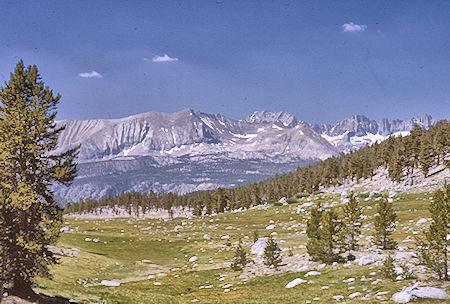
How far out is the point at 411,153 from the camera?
115 m

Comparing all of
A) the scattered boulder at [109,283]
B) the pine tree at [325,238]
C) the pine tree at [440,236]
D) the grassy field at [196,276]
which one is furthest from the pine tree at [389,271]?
the scattered boulder at [109,283]

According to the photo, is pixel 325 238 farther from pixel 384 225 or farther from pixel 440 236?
pixel 440 236

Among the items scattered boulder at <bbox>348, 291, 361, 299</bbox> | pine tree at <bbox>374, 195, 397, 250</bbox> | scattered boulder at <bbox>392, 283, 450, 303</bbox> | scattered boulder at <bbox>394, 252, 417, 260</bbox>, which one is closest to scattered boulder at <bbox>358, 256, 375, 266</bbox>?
scattered boulder at <bbox>394, 252, 417, 260</bbox>

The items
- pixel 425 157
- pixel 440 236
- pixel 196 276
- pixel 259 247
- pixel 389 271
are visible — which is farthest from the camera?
pixel 425 157

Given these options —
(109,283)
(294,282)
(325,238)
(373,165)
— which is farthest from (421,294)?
(373,165)

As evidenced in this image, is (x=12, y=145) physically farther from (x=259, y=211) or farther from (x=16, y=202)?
(x=259, y=211)

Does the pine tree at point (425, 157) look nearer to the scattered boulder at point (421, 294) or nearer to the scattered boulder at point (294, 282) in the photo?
the scattered boulder at point (294, 282)

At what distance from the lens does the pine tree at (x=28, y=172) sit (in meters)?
20.0

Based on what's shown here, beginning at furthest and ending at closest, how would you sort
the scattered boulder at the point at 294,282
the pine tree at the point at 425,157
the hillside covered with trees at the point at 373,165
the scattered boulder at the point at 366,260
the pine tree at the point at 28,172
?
the hillside covered with trees at the point at 373,165 → the pine tree at the point at 425,157 → the scattered boulder at the point at 366,260 → the scattered boulder at the point at 294,282 → the pine tree at the point at 28,172

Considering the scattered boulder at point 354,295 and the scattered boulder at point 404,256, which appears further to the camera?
the scattered boulder at point 404,256

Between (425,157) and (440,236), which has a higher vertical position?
(425,157)

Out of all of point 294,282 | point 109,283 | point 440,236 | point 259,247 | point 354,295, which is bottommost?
point 109,283

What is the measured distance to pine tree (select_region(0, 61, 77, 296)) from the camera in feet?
65.6

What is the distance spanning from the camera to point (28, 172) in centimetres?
2180
